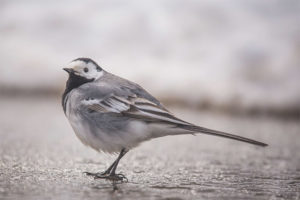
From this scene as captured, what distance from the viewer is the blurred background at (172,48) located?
271 inches

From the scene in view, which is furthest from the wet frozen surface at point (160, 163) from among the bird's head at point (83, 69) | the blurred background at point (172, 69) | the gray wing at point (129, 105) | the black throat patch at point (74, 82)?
the bird's head at point (83, 69)

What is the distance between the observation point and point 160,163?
4.30 metres

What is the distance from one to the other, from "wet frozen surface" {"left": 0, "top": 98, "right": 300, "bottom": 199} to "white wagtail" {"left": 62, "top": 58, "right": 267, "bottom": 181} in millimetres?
240

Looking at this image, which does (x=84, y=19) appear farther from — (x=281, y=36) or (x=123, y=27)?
(x=281, y=36)

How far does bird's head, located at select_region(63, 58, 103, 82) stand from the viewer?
4062 millimetres

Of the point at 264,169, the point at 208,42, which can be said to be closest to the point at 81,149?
the point at 264,169

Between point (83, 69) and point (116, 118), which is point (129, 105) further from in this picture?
point (83, 69)

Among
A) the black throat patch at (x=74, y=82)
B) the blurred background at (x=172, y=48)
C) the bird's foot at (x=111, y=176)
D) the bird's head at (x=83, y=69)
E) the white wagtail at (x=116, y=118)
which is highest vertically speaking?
the blurred background at (x=172, y=48)

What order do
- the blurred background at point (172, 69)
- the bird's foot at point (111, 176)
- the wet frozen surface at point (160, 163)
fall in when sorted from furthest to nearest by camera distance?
1. the blurred background at point (172, 69)
2. the bird's foot at point (111, 176)
3. the wet frozen surface at point (160, 163)

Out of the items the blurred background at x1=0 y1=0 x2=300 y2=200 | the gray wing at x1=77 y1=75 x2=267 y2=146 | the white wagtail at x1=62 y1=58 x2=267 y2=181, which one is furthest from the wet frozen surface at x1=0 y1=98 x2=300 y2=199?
the gray wing at x1=77 y1=75 x2=267 y2=146

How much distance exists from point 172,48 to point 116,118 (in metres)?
3.72

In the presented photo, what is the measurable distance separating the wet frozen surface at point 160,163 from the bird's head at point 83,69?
65cm

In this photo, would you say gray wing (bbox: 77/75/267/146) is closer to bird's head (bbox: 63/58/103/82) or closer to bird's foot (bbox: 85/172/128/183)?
bird's head (bbox: 63/58/103/82)

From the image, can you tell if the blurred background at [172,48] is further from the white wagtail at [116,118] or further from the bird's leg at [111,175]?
the bird's leg at [111,175]
